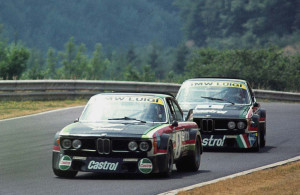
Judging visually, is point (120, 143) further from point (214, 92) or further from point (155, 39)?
point (155, 39)

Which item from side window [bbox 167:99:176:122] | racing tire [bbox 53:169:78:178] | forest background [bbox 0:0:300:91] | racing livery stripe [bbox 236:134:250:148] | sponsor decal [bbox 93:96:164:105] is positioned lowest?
forest background [bbox 0:0:300:91]

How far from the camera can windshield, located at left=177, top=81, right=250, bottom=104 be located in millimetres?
17453

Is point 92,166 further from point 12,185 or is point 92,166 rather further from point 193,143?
point 193,143

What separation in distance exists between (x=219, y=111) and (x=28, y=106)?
11134mm

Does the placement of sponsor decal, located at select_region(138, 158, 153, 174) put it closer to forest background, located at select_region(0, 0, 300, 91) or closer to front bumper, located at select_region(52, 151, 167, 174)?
front bumper, located at select_region(52, 151, 167, 174)

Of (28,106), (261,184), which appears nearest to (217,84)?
(261,184)

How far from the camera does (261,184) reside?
424 inches

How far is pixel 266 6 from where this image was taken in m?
114

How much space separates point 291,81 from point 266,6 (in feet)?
191

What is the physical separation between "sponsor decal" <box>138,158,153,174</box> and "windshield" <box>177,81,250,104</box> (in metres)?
6.13

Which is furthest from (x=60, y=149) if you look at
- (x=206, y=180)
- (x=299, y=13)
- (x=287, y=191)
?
(x=299, y=13)

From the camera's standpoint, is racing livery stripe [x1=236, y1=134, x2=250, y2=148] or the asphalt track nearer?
the asphalt track

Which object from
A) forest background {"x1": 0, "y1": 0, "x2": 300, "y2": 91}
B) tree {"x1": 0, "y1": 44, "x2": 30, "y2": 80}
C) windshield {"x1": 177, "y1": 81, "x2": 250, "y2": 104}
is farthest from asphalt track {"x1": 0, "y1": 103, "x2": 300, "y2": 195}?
forest background {"x1": 0, "y1": 0, "x2": 300, "y2": 91}

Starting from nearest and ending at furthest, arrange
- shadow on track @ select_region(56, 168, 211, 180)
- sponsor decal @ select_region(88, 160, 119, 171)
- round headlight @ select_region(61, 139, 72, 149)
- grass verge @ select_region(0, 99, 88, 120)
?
sponsor decal @ select_region(88, 160, 119, 171) → round headlight @ select_region(61, 139, 72, 149) → shadow on track @ select_region(56, 168, 211, 180) → grass verge @ select_region(0, 99, 88, 120)
